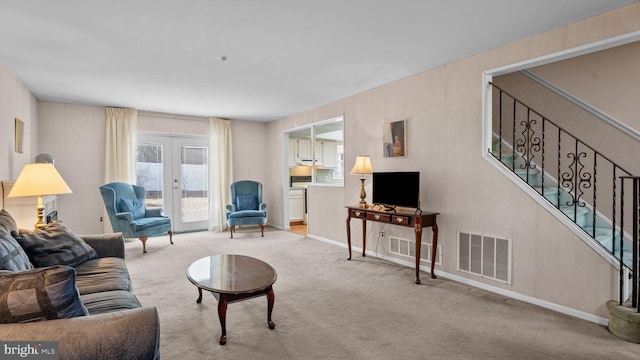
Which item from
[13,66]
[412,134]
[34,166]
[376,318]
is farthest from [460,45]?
[13,66]

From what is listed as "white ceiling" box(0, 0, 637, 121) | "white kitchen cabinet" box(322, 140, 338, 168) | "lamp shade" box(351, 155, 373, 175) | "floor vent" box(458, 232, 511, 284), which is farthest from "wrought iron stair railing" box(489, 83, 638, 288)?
"white kitchen cabinet" box(322, 140, 338, 168)

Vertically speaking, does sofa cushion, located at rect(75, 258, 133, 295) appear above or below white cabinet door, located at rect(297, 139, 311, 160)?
below

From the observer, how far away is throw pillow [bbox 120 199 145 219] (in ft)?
17.1

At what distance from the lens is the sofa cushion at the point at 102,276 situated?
2.15m

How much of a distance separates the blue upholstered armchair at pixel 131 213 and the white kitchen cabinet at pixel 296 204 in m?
2.74

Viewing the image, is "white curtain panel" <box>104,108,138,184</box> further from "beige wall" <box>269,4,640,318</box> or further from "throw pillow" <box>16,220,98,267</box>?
"beige wall" <box>269,4,640,318</box>

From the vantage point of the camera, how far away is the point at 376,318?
2.69m

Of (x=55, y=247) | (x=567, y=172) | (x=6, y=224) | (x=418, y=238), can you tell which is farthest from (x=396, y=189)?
(x=6, y=224)

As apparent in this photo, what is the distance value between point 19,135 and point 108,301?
357cm

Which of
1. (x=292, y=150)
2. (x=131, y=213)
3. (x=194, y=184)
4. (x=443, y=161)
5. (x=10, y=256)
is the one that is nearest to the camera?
(x=10, y=256)

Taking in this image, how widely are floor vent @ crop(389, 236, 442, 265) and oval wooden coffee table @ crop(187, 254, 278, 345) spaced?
2.10 m

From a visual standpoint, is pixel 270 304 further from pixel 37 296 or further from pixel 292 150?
pixel 292 150

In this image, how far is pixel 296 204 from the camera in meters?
7.58

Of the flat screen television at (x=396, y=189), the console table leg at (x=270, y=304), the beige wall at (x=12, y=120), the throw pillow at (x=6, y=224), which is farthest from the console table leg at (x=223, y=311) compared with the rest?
the beige wall at (x=12, y=120)
